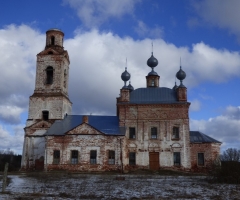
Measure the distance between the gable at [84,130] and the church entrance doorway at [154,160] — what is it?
5.50 m

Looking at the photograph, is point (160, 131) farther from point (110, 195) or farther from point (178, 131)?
point (110, 195)

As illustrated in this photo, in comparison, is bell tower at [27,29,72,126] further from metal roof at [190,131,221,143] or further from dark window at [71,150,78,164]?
metal roof at [190,131,221,143]

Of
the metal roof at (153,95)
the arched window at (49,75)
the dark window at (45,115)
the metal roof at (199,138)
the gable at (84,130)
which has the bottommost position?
the metal roof at (199,138)

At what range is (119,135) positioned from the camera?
29688 mm

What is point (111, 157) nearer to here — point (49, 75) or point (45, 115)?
point (45, 115)

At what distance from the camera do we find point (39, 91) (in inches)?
1340

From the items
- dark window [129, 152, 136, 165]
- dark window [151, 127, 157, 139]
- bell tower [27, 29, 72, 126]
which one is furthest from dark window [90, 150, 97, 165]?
dark window [151, 127, 157, 139]

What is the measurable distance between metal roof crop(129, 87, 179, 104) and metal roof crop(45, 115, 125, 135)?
117 inches

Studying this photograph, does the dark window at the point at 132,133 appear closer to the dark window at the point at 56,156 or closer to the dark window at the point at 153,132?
the dark window at the point at 153,132

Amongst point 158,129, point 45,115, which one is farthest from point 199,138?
point 45,115

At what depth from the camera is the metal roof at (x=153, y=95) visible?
32094mm

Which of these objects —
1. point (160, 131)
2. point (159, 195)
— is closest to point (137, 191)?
point (159, 195)

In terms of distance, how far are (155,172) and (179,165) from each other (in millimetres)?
2804

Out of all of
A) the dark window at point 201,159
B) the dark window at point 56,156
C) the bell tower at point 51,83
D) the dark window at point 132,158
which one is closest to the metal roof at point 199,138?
the dark window at point 201,159
